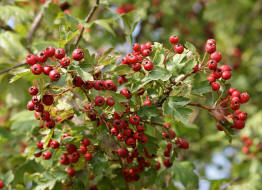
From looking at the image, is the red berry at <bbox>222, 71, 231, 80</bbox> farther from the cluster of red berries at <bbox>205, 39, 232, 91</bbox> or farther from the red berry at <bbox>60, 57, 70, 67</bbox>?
Answer: the red berry at <bbox>60, 57, 70, 67</bbox>

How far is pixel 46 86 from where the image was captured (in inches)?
82.2

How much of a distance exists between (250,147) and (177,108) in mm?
4187

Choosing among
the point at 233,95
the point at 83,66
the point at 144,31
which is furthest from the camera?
the point at 144,31

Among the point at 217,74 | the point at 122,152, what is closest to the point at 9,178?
the point at 122,152

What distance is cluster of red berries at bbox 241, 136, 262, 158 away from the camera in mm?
5727

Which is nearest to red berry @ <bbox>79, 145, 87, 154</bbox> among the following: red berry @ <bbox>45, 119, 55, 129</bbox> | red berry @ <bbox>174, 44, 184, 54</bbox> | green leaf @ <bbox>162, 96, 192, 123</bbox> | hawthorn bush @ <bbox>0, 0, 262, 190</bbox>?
hawthorn bush @ <bbox>0, 0, 262, 190</bbox>

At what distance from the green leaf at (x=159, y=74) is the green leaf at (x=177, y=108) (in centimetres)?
17

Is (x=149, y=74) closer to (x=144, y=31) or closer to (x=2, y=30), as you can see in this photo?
(x=2, y=30)

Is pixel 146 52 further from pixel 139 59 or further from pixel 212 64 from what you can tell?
pixel 212 64

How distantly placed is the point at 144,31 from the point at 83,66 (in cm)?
492

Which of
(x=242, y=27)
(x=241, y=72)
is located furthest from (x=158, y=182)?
(x=242, y=27)

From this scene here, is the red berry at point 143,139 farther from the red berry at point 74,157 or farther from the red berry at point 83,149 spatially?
the red berry at point 74,157

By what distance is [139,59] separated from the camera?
2232 millimetres

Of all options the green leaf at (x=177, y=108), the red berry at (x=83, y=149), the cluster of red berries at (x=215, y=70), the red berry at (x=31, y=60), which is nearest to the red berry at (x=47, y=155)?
the red berry at (x=83, y=149)
